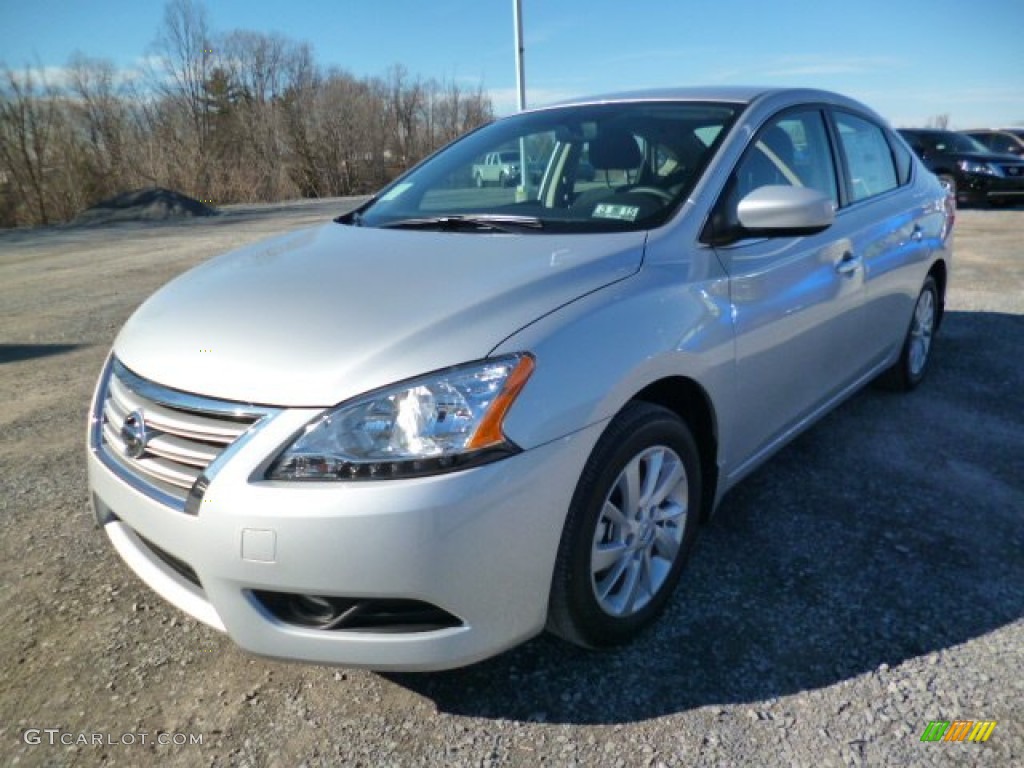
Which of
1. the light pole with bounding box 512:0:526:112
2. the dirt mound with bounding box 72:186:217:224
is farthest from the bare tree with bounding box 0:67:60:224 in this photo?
the light pole with bounding box 512:0:526:112

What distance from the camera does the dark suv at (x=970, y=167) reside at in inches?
563

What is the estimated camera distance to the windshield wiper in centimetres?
250

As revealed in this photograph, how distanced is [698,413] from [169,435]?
1547 mm

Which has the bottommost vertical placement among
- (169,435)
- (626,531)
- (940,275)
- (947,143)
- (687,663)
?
(687,663)

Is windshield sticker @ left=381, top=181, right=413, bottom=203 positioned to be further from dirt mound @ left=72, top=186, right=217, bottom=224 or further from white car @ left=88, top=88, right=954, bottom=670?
dirt mound @ left=72, top=186, right=217, bottom=224

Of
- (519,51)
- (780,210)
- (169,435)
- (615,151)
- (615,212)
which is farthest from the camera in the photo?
(519,51)

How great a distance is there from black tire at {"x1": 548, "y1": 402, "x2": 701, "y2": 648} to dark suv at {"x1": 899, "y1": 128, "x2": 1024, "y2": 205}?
1440 cm

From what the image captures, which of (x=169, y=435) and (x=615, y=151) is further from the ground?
(x=615, y=151)

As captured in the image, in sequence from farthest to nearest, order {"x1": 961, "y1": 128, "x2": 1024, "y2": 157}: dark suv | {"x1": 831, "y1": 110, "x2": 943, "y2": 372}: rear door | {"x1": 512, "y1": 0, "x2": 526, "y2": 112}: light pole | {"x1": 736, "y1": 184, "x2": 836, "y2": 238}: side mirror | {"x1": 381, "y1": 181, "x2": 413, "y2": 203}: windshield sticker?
{"x1": 961, "y1": 128, "x2": 1024, "y2": 157}: dark suv
{"x1": 512, "y1": 0, "x2": 526, "y2": 112}: light pole
{"x1": 831, "y1": 110, "x2": 943, "y2": 372}: rear door
{"x1": 381, "y1": 181, "x2": 413, "y2": 203}: windshield sticker
{"x1": 736, "y1": 184, "x2": 836, "y2": 238}: side mirror

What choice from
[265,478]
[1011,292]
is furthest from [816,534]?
[1011,292]

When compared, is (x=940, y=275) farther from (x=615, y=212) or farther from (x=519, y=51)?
(x=519, y=51)

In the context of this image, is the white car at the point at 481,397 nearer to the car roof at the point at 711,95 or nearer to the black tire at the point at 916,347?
the car roof at the point at 711,95

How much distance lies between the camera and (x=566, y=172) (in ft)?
9.68

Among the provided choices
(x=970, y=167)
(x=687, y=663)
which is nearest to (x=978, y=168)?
(x=970, y=167)
